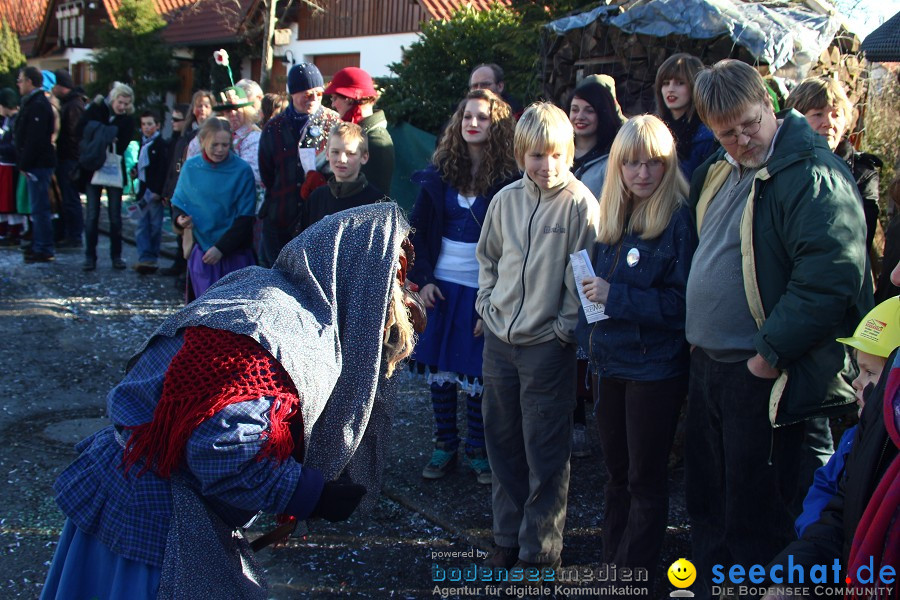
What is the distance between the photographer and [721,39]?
672cm

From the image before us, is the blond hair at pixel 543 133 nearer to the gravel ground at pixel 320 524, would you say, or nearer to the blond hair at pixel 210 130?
the gravel ground at pixel 320 524

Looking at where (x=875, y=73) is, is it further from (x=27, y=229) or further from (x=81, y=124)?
(x=27, y=229)

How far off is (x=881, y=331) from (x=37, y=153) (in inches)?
364

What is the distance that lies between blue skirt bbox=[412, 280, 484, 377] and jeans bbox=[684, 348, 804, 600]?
1409mm

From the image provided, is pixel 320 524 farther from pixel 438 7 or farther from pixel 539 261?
pixel 438 7

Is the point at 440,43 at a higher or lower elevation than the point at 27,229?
higher

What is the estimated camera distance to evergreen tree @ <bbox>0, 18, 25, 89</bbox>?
27281 millimetres

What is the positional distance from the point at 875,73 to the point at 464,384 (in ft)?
17.6

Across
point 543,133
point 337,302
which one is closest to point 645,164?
point 543,133

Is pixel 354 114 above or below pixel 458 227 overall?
above

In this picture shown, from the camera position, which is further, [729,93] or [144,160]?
[144,160]

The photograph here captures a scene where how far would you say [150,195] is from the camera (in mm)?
9141

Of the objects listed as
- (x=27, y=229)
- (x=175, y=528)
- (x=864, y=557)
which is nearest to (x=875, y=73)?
(x=864, y=557)

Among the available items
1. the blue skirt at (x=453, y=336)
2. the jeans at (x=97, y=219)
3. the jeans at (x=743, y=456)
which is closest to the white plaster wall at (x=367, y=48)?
the jeans at (x=97, y=219)
